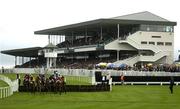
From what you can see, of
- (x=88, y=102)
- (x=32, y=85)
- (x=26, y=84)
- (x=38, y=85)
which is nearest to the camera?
(x=88, y=102)

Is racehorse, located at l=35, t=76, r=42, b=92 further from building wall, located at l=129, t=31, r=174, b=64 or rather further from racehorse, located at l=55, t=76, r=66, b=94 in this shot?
building wall, located at l=129, t=31, r=174, b=64

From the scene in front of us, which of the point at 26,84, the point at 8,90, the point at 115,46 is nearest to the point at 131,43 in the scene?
the point at 115,46

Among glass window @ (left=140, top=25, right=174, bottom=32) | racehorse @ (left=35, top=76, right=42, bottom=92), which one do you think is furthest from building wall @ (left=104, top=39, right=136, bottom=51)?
racehorse @ (left=35, top=76, right=42, bottom=92)

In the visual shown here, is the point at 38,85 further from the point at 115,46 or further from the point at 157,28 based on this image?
the point at 157,28

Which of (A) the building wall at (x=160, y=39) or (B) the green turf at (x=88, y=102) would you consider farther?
(A) the building wall at (x=160, y=39)

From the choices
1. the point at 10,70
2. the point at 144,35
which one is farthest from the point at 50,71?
the point at 144,35

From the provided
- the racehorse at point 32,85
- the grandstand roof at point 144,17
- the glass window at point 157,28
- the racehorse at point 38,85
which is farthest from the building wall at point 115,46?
the racehorse at point 38,85

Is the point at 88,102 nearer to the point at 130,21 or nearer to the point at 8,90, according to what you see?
the point at 8,90

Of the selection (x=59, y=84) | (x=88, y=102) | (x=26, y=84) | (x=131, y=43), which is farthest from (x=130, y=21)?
(x=88, y=102)

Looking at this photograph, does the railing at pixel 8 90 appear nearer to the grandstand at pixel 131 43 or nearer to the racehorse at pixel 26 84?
the racehorse at pixel 26 84

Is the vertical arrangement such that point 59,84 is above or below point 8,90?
above

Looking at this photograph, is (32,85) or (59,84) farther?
(32,85)

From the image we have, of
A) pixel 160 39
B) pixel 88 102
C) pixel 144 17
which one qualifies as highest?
pixel 144 17

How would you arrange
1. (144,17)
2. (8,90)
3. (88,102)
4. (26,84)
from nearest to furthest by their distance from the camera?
1. (88,102)
2. (8,90)
3. (26,84)
4. (144,17)
